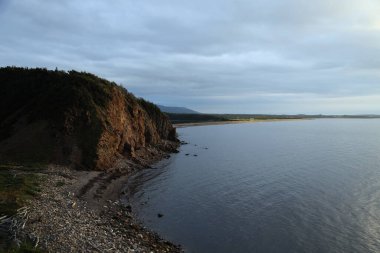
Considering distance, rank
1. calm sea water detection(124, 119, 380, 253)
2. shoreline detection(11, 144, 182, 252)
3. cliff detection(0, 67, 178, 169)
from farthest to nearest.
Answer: cliff detection(0, 67, 178, 169), calm sea water detection(124, 119, 380, 253), shoreline detection(11, 144, 182, 252)

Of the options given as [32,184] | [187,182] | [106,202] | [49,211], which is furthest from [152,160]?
[49,211]

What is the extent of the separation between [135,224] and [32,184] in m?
9.00

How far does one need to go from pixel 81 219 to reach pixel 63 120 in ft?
76.0

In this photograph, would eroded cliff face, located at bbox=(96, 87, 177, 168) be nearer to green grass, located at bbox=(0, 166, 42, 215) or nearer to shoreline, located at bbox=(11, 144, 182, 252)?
shoreline, located at bbox=(11, 144, 182, 252)

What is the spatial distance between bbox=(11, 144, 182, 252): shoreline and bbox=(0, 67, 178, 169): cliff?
3660mm

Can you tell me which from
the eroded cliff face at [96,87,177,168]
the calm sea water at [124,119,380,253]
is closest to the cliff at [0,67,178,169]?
the eroded cliff face at [96,87,177,168]

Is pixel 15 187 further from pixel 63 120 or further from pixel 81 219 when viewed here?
pixel 63 120

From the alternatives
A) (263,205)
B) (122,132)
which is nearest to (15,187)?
(263,205)

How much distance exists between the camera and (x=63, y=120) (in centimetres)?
4534

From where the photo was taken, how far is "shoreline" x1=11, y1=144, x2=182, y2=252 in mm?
19328

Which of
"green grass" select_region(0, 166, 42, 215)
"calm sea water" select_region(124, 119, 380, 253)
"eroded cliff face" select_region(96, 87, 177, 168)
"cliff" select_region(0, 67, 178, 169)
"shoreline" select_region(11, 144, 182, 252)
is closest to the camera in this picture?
"shoreline" select_region(11, 144, 182, 252)

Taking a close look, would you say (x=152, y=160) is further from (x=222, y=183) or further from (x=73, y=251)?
(x=73, y=251)

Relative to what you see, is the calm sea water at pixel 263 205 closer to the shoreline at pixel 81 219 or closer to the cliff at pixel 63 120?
the shoreline at pixel 81 219

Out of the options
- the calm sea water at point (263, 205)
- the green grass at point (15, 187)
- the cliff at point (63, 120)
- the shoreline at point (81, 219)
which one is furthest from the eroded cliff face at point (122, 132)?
the green grass at point (15, 187)
